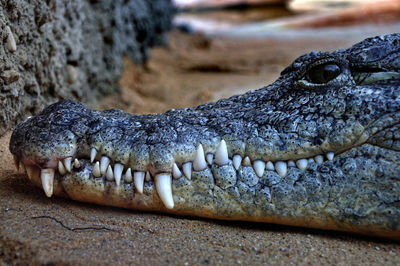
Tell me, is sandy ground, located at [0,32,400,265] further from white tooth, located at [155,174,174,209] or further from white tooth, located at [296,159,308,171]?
white tooth, located at [296,159,308,171]

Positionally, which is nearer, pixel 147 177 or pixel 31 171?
pixel 147 177

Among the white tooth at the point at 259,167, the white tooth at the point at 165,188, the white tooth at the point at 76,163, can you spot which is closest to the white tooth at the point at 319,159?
the white tooth at the point at 259,167

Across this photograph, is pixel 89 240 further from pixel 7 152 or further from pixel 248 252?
pixel 7 152

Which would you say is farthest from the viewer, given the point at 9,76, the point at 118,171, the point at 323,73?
the point at 9,76

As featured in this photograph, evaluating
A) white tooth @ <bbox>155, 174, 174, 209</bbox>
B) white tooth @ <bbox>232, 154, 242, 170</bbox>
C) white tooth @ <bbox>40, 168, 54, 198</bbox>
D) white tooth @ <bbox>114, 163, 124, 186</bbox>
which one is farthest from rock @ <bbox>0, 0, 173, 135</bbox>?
white tooth @ <bbox>232, 154, 242, 170</bbox>

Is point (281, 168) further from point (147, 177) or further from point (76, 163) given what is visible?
point (76, 163)

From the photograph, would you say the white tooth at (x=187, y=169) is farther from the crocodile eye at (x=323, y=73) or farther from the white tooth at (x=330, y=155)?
the crocodile eye at (x=323, y=73)

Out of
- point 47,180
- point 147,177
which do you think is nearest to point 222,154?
point 147,177
